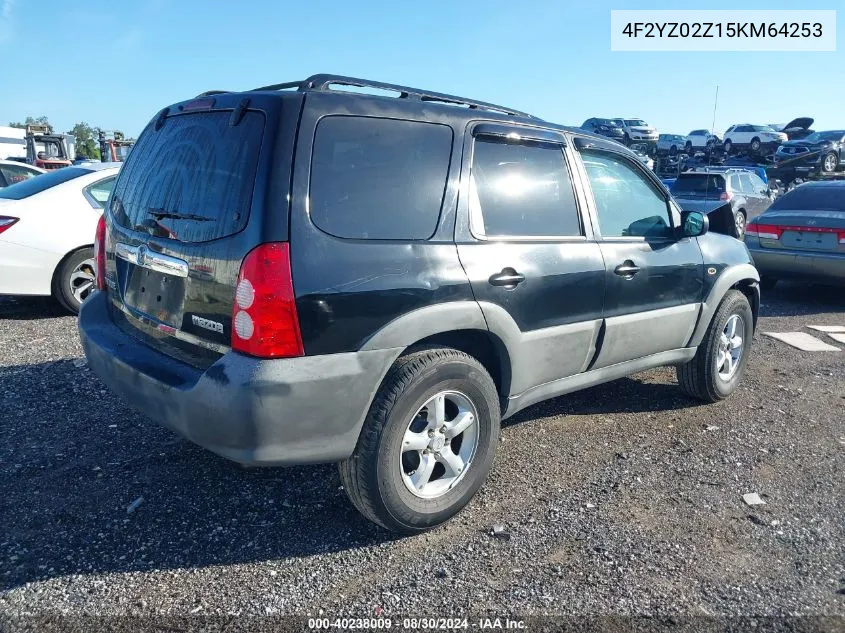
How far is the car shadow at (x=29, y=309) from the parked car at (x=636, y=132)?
33238mm

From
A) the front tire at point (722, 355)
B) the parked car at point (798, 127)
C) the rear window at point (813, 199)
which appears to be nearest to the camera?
the front tire at point (722, 355)

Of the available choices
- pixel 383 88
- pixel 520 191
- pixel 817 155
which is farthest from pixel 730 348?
pixel 817 155

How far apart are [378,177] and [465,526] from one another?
1.66 metres

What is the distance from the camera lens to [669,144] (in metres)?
36.9

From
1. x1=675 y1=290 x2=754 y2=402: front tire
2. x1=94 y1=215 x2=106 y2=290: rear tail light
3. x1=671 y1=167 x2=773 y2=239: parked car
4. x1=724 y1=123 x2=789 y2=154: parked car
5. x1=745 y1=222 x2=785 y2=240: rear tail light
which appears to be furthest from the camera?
x1=724 y1=123 x2=789 y2=154: parked car

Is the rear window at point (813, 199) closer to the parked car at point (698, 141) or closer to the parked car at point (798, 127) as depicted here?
the parked car at point (698, 141)

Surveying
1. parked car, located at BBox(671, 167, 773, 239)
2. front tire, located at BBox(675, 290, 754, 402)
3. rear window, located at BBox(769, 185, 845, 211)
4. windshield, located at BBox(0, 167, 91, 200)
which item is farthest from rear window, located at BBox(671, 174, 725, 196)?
windshield, located at BBox(0, 167, 91, 200)

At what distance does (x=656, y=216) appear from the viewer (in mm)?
4336

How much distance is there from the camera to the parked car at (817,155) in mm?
26797

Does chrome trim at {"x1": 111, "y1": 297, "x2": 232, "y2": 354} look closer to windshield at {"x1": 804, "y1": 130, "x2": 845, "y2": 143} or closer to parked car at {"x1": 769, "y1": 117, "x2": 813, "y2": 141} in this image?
windshield at {"x1": 804, "y1": 130, "x2": 845, "y2": 143}

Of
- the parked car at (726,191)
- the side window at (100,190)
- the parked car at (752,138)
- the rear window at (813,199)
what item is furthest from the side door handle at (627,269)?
the parked car at (752,138)

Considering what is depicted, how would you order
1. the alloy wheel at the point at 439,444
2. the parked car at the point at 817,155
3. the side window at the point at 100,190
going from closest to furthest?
the alloy wheel at the point at 439,444 → the side window at the point at 100,190 → the parked car at the point at 817,155

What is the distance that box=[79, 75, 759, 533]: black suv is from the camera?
257cm

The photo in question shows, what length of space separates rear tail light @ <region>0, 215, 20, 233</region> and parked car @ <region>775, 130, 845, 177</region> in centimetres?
2827
